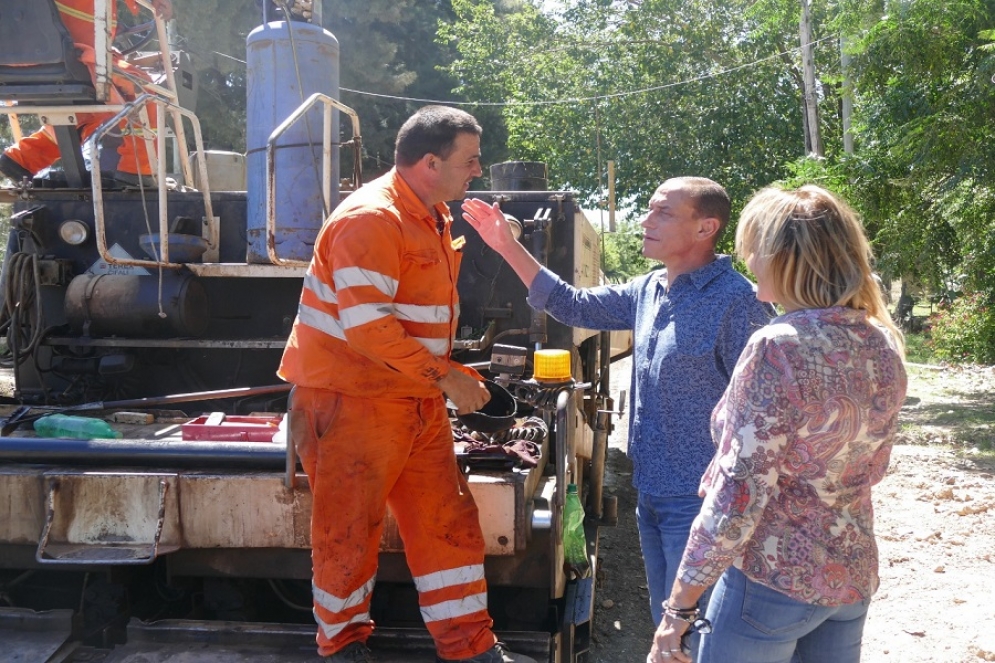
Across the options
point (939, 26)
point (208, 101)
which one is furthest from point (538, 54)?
point (939, 26)

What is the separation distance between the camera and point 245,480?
9.77 feet

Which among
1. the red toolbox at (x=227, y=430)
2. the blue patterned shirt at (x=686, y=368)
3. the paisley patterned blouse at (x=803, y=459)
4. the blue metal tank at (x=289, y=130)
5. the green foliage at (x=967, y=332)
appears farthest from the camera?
the green foliage at (x=967, y=332)

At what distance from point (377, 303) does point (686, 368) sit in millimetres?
866

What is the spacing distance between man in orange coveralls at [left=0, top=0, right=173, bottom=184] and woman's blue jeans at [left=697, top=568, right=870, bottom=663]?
3.63 metres

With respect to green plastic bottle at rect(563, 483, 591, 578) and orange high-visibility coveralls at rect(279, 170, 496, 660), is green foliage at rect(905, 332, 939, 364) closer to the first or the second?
green plastic bottle at rect(563, 483, 591, 578)

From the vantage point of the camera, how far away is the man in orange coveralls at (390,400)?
8.57 feet

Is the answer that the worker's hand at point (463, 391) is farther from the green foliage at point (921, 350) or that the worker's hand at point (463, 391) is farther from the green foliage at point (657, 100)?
the green foliage at point (657, 100)

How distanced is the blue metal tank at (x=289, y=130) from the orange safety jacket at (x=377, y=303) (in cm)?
141

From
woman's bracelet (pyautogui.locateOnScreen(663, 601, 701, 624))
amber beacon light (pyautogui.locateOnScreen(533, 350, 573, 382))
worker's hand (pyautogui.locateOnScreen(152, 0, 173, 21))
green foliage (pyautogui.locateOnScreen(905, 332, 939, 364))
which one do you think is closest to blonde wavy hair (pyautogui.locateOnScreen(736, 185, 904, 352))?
woman's bracelet (pyautogui.locateOnScreen(663, 601, 701, 624))

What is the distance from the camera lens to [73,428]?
138 inches

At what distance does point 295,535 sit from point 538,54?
19.6 meters

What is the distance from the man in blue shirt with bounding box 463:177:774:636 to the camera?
100 inches

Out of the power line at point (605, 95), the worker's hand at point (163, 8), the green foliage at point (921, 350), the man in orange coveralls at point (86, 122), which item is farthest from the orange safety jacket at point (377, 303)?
the green foliage at point (921, 350)

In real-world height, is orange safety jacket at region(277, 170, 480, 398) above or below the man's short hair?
below
